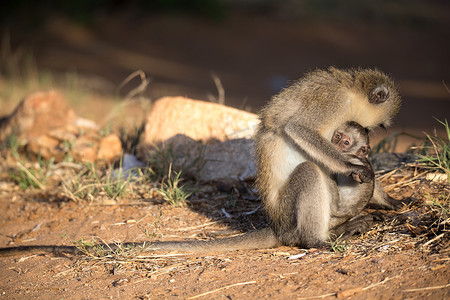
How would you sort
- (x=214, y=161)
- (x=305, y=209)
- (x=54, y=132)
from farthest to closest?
(x=54, y=132), (x=214, y=161), (x=305, y=209)

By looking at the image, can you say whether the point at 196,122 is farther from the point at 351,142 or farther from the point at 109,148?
the point at 351,142

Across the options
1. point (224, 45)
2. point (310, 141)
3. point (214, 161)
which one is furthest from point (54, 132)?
point (224, 45)

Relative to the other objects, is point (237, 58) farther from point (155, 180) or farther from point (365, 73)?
point (365, 73)

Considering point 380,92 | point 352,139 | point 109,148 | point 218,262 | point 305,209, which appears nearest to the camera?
point 218,262

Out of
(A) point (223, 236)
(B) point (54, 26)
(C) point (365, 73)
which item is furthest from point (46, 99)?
(B) point (54, 26)

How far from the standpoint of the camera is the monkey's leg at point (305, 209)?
12.2 ft

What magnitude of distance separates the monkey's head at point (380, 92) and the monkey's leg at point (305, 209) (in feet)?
2.14

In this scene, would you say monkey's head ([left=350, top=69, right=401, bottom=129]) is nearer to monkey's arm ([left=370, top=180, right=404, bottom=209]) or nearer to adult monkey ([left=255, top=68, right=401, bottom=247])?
adult monkey ([left=255, top=68, right=401, bottom=247])

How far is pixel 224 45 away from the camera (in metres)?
16.0

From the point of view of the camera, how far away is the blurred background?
11.7 meters

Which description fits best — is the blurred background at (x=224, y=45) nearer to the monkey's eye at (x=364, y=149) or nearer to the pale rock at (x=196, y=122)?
the pale rock at (x=196, y=122)

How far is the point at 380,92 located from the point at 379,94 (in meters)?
0.02

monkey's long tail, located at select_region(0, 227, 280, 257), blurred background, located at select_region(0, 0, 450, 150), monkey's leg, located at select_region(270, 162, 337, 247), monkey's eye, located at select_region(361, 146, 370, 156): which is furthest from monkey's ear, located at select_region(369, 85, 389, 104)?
blurred background, located at select_region(0, 0, 450, 150)

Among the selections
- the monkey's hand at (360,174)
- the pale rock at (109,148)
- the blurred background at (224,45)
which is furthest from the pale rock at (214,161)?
the blurred background at (224,45)
